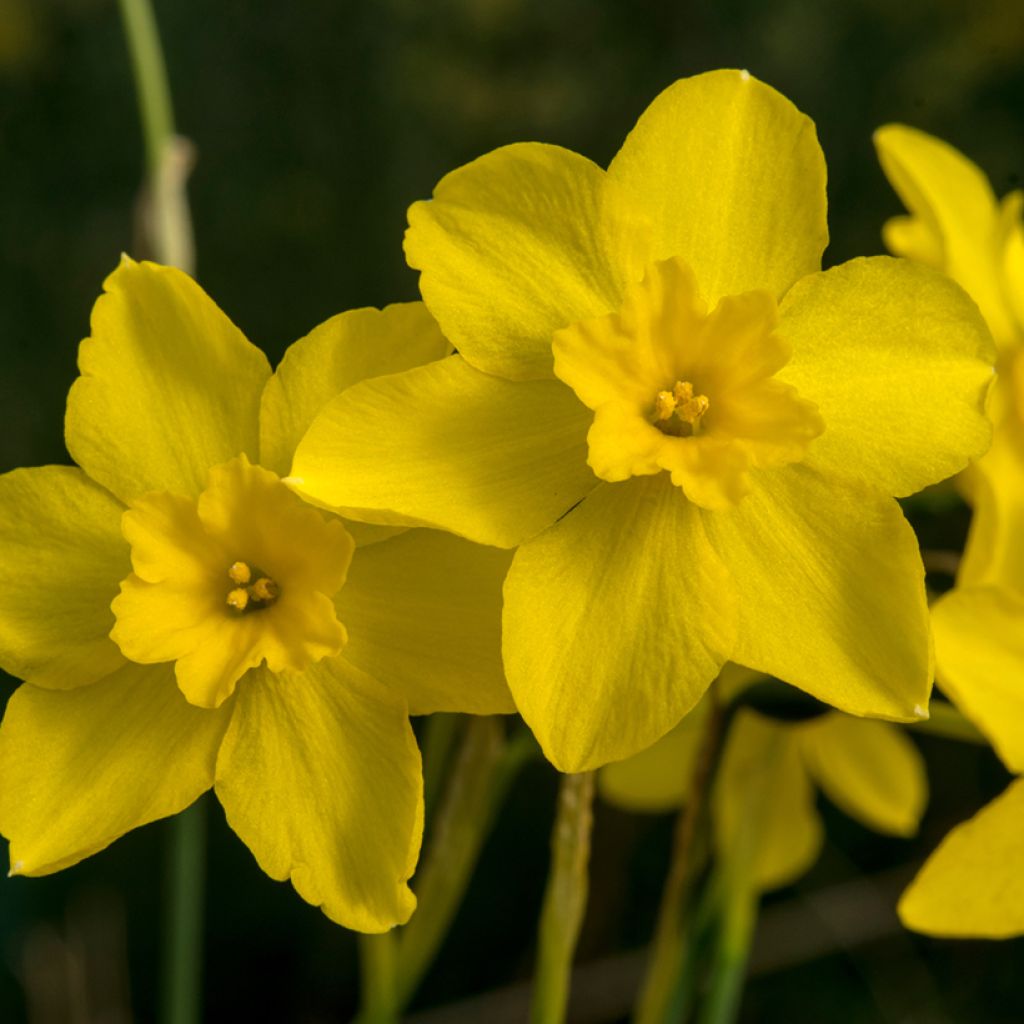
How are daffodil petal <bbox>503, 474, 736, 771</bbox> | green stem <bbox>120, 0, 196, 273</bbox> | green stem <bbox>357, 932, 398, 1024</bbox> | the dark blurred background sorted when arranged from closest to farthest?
daffodil petal <bbox>503, 474, 736, 771</bbox> < green stem <bbox>357, 932, 398, 1024</bbox> < green stem <bbox>120, 0, 196, 273</bbox> < the dark blurred background

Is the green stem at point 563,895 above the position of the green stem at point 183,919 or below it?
above

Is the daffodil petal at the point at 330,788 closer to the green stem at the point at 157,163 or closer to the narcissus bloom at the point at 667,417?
the narcissus bloom at the point at 667,417

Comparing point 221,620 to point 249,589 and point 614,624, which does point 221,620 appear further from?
point 614,624

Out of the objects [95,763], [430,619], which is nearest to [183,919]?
[95,763]

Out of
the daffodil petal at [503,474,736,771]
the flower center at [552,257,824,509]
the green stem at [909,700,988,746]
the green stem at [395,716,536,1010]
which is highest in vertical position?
the flower center at [552,257,824,509]

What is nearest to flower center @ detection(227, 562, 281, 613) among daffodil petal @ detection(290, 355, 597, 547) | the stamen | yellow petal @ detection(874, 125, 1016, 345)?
the stamen

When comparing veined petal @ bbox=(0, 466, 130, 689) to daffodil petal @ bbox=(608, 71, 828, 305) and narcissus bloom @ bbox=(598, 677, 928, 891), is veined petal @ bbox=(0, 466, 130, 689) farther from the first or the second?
narcissus bloom @ bbox=(598, 677, 928, 891)

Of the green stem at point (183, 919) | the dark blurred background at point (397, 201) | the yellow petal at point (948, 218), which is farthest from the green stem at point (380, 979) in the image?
the dark blurred background at point (397, 201)
